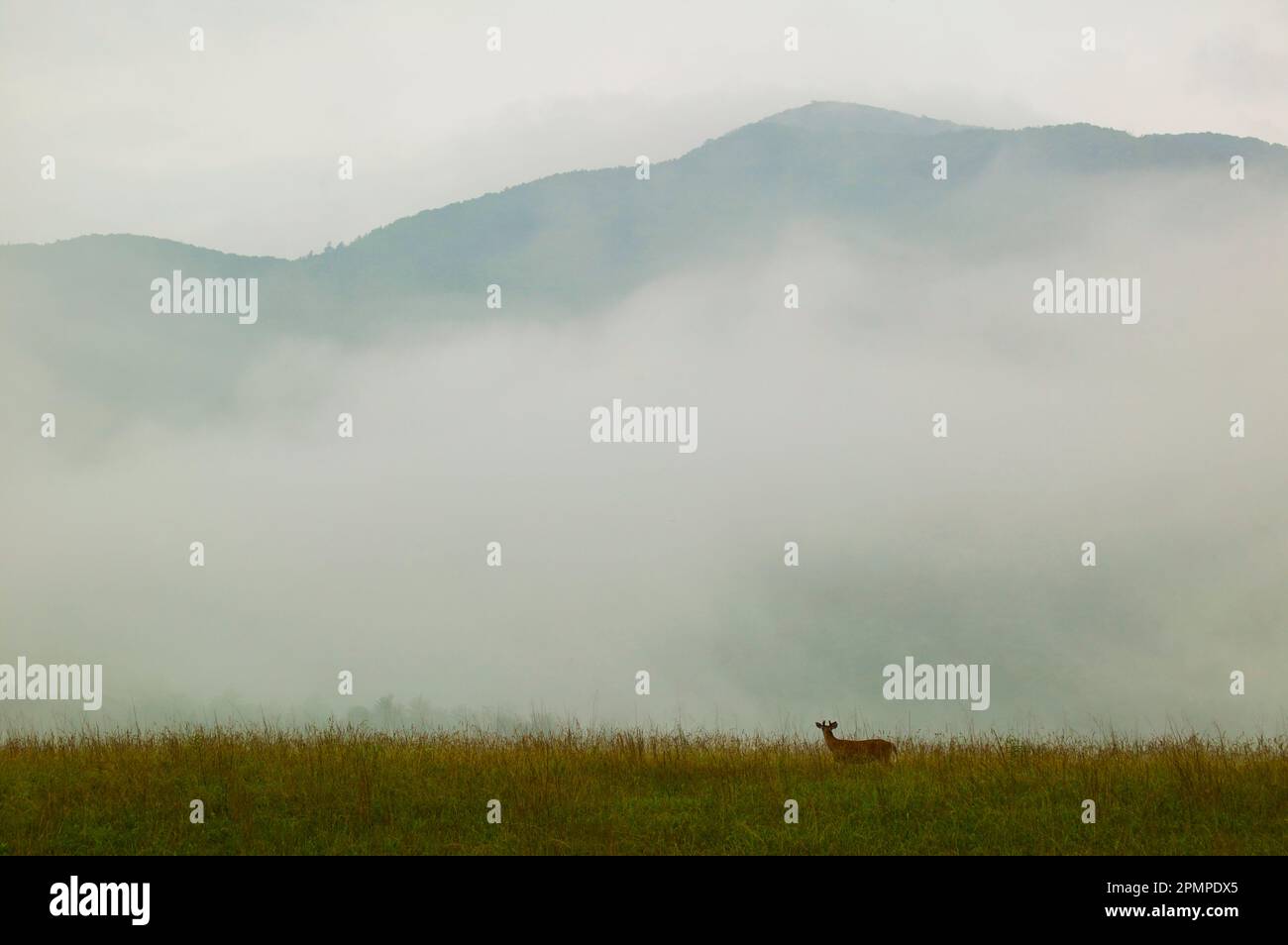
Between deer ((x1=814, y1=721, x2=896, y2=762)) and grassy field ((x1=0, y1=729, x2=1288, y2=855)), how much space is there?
210 mm

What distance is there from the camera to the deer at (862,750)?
52.7 feet

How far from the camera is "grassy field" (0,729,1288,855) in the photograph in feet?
44.1

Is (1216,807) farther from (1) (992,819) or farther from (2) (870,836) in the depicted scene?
(2) (870,836)

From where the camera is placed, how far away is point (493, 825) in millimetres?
13898

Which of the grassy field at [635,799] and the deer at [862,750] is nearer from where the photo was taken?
the grassy field at [635,799]

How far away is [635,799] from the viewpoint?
1453 centimetres

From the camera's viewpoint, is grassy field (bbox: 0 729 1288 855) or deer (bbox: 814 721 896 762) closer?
grassy field (bbox: 0 729 1288 855)

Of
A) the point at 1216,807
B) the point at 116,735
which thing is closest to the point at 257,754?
the point at 116,735

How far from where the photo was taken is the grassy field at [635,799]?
13.4 meters

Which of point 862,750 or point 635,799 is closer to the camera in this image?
point 635,799

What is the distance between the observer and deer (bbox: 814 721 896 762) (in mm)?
16062

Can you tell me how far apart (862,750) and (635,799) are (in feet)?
11.7

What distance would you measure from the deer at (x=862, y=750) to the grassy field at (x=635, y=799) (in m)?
0.21

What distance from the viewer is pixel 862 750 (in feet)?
52.9
